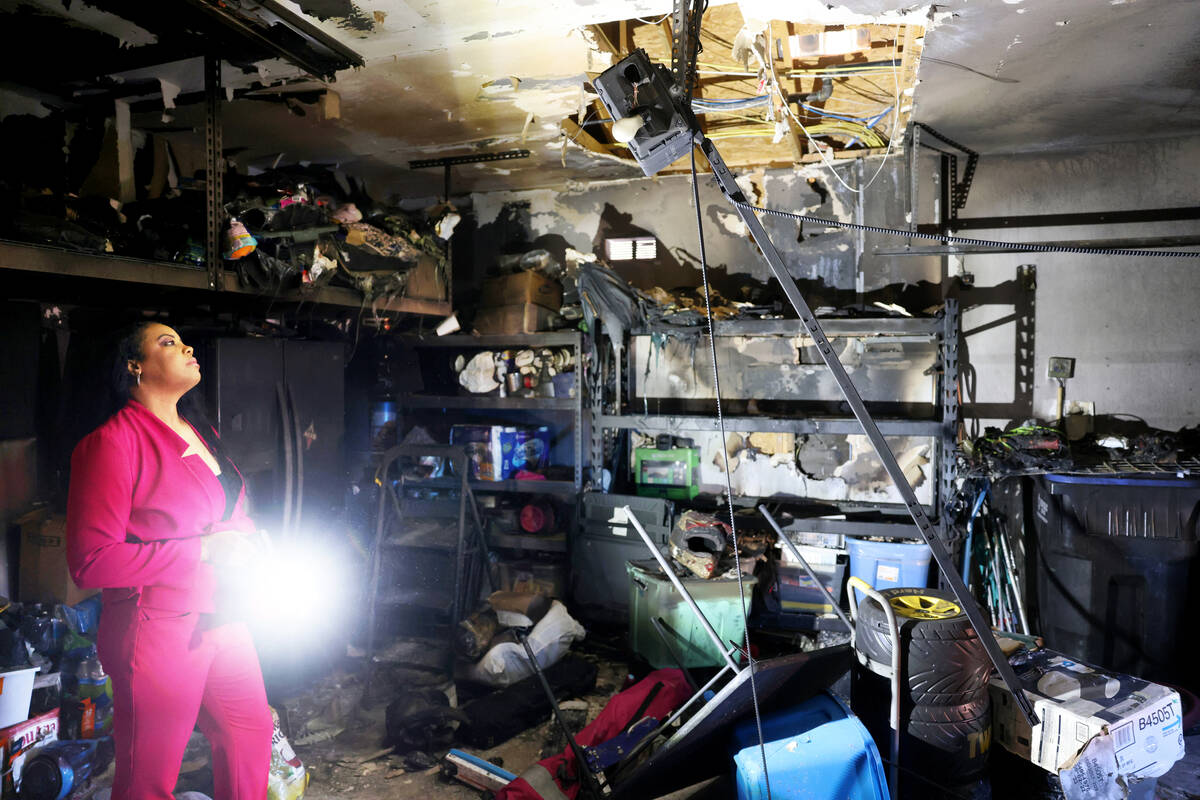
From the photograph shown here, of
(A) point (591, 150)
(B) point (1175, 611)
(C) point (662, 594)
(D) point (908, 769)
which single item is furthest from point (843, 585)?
(A) point (591, 150)

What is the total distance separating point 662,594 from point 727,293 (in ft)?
6.91

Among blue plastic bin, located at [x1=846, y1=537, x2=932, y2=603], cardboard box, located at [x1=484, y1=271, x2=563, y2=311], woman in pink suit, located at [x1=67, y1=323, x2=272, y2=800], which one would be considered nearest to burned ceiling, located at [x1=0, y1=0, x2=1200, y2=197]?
cardboard box, located at [x1=484, y1=271, x2=563, y2=311]

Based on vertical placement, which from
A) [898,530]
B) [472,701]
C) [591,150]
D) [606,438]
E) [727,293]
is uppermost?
[591,150]

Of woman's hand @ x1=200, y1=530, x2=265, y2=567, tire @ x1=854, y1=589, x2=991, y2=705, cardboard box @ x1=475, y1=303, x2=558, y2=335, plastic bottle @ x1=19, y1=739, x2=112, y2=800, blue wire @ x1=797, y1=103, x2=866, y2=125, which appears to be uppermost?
blue wire @ x1=797, y1=103, x2=866, y2=125

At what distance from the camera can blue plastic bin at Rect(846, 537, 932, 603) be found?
3.68 metres

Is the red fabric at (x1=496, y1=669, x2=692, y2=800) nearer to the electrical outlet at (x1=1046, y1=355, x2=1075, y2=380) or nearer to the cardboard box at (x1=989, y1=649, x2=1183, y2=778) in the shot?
the cardboard box at (x1=989, y1=649, x2=1183, y2=778)

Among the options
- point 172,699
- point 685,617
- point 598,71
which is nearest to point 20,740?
point 172,699

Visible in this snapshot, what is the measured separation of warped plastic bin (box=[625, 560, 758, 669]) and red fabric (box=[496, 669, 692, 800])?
1.10ft

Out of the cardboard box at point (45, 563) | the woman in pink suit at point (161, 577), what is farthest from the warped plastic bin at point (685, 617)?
the cardboard box at point (45, 563)

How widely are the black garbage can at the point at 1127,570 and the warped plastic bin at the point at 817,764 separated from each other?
1957 mm

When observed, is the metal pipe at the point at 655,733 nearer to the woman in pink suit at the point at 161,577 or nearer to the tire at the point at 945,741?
the tire at the point at 945,741

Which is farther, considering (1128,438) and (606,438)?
(606,438)

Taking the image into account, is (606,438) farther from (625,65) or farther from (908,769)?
(625,65)

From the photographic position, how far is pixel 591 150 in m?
4.02
